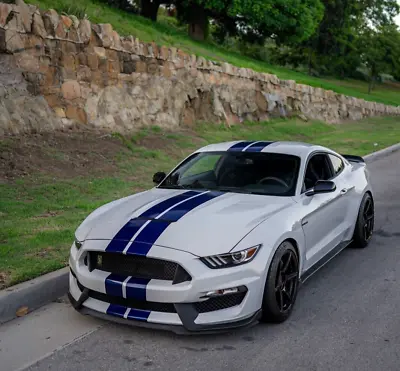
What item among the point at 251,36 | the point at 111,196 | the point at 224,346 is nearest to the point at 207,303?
the point at 224,346

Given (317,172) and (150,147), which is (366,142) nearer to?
(150,147)

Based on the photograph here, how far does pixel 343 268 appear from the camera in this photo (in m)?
6.13

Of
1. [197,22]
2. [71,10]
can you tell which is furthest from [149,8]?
[71,10]

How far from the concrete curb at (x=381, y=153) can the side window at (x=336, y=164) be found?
868 centimetres

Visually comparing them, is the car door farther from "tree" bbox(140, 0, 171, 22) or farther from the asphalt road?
"tree" bbox(140, 0, 171, 22)

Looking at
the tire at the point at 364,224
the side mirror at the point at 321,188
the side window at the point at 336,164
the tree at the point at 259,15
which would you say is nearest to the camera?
the side mirror at the point at 321,188

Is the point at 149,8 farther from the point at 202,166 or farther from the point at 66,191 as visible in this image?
the point at 202,166

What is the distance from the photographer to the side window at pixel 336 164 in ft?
21.6

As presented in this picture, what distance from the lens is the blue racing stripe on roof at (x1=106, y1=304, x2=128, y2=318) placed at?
14.0ft

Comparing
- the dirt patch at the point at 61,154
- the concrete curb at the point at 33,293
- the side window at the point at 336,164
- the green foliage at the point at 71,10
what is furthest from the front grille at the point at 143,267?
the green foliage at the point at 71,10

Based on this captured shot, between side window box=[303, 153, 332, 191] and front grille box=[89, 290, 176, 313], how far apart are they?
202cm

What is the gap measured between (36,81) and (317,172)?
7199 mm

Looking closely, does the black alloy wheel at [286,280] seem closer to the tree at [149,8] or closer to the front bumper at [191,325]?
the front bumper at [191,325]

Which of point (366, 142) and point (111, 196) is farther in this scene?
point (366, 142)
